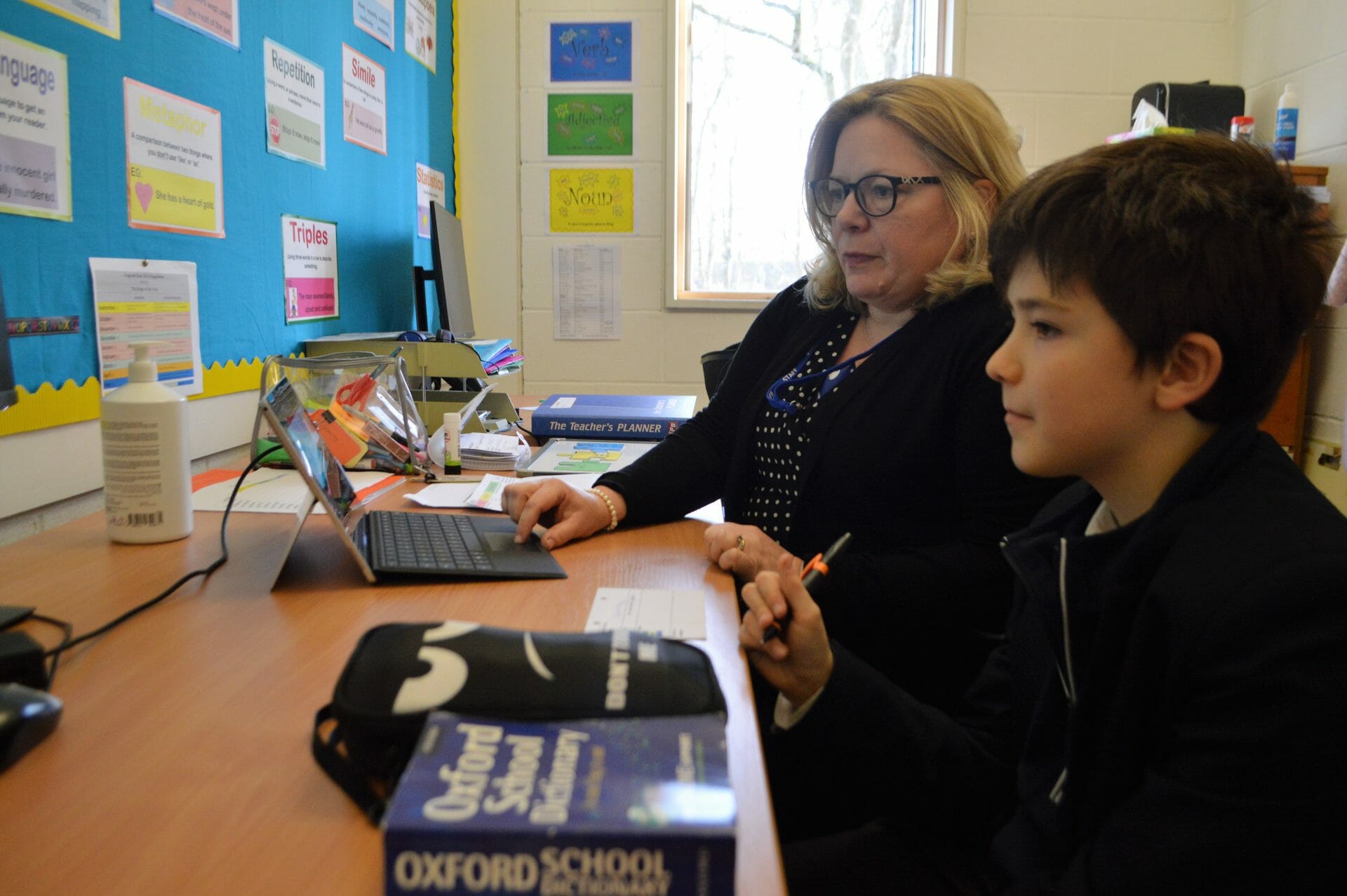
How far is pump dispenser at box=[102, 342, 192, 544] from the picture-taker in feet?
3.33

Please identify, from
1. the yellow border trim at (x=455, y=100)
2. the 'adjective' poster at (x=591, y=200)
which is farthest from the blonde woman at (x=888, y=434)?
the yellow border trim at (x=455, y=100)

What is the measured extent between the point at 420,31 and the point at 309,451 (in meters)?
1.99

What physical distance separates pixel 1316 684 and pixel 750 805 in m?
0.35

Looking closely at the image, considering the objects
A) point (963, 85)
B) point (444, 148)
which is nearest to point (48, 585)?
point (963, 85)

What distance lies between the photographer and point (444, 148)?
2.88 m

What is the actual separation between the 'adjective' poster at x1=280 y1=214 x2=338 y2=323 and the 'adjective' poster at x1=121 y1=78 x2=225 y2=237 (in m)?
0.25

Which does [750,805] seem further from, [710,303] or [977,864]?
[710,303]

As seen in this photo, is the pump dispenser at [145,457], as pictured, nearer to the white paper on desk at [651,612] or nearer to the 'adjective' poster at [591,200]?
the white paper on desk at [651,612]

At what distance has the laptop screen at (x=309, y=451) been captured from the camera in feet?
3.08

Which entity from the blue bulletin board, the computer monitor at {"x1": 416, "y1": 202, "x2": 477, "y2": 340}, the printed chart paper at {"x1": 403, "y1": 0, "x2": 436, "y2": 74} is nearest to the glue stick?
Answer: the blue bulletin board

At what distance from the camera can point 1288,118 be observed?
104 inches

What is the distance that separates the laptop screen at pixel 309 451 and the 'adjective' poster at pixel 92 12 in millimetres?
571

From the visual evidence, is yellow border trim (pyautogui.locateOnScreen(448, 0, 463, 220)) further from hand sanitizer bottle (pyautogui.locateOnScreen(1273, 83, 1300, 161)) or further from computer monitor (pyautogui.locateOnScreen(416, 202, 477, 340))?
hand sanitizer bottle (pyautogui.locateOnScreen(1273, 83, 1300, 161))

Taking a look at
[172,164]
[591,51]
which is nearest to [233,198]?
[172,164]
